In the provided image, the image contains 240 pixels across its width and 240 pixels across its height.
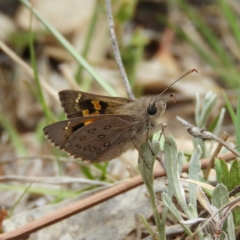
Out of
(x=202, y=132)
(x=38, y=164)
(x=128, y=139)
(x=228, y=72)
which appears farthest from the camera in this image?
(x=228, y=72)

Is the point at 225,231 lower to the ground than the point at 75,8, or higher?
lower

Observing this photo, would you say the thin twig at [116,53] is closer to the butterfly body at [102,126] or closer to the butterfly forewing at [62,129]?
the butterfly body at [102,126]

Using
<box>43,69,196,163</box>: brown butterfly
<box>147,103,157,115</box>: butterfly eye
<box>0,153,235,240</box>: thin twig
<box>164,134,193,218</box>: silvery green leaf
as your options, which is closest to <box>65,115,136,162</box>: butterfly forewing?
<box>43,69,196,163</box>: brown butterfly

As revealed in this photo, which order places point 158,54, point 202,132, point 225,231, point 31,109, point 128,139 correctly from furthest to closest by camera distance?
point 158,54
point 31,109
point 128,139
point 202,132
point 225,231

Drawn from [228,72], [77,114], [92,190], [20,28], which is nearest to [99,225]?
[92,190]

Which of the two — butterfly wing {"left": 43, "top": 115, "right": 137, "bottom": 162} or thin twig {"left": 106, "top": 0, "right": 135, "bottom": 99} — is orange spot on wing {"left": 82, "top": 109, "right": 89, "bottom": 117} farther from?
thin twig {"left": 106, "top": 0, "right": 135, "bottom": 99}

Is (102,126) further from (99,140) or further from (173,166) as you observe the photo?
(173,166)

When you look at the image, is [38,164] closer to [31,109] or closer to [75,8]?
[31,109]
